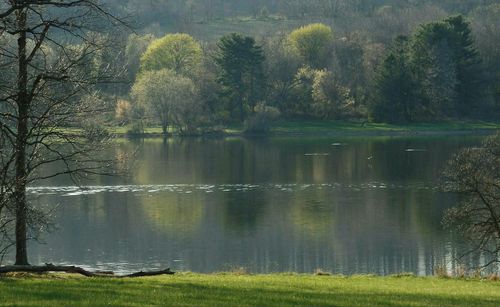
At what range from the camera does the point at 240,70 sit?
11275 cm

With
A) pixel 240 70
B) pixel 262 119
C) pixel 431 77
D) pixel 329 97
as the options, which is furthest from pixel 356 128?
pixel 240 70

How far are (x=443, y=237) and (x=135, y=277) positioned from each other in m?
23.1

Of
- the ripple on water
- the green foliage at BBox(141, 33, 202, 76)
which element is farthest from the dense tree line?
the ripple on water

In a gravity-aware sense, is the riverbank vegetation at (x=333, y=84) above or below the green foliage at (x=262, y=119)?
above

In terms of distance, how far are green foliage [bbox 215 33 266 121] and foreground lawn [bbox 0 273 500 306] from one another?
94317 millimetres

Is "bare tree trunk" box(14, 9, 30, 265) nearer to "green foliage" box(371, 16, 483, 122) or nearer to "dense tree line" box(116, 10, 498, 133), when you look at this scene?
"dense tree line" box(116, 10, 498, 133)

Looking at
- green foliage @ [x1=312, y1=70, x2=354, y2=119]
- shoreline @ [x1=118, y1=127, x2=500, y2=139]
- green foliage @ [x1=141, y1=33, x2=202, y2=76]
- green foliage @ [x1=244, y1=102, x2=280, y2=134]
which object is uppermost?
green foliage @ [x1=141, y1=33, x2=202, y2=76]

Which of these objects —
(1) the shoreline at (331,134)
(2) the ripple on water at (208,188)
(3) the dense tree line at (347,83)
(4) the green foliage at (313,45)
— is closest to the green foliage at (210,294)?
(2) the ripple on water at (208,188)

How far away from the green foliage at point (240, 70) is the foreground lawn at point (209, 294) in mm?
94317

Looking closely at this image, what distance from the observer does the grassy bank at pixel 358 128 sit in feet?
357

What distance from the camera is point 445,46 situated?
4365 inches

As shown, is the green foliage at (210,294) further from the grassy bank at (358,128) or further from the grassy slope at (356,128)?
the grassy slope at (356,128)

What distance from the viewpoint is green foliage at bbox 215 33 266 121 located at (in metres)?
113

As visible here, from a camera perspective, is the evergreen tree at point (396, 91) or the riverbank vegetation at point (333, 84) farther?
the riverbank vegetation at point (333, 84)
